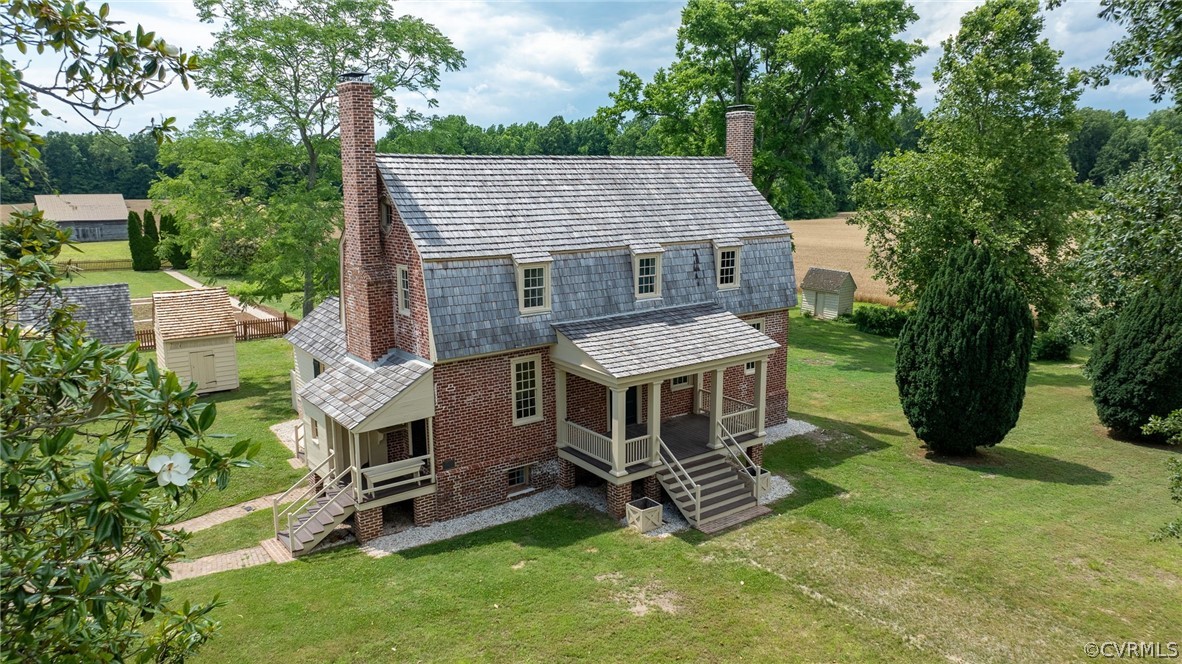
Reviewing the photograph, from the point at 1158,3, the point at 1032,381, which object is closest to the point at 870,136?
the point at 1032,381

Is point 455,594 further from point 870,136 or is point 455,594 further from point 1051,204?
point 870,136

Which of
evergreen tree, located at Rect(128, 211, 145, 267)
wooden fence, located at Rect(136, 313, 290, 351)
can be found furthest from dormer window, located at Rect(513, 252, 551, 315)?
evergreen tree, located at Rect(128, 211, 145, 267)

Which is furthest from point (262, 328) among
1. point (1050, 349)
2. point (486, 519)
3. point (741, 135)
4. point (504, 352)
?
point (1050, 349)

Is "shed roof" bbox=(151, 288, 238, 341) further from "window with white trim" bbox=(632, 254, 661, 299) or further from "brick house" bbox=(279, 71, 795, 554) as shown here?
"window with white trim" bbox=(632, 254, 661, 299)

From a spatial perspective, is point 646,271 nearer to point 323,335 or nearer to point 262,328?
point 323,335

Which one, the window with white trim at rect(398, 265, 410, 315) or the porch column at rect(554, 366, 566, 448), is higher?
the window with white trim at rect(398, 265, 410, 315)

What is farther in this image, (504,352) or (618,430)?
(504,352)
